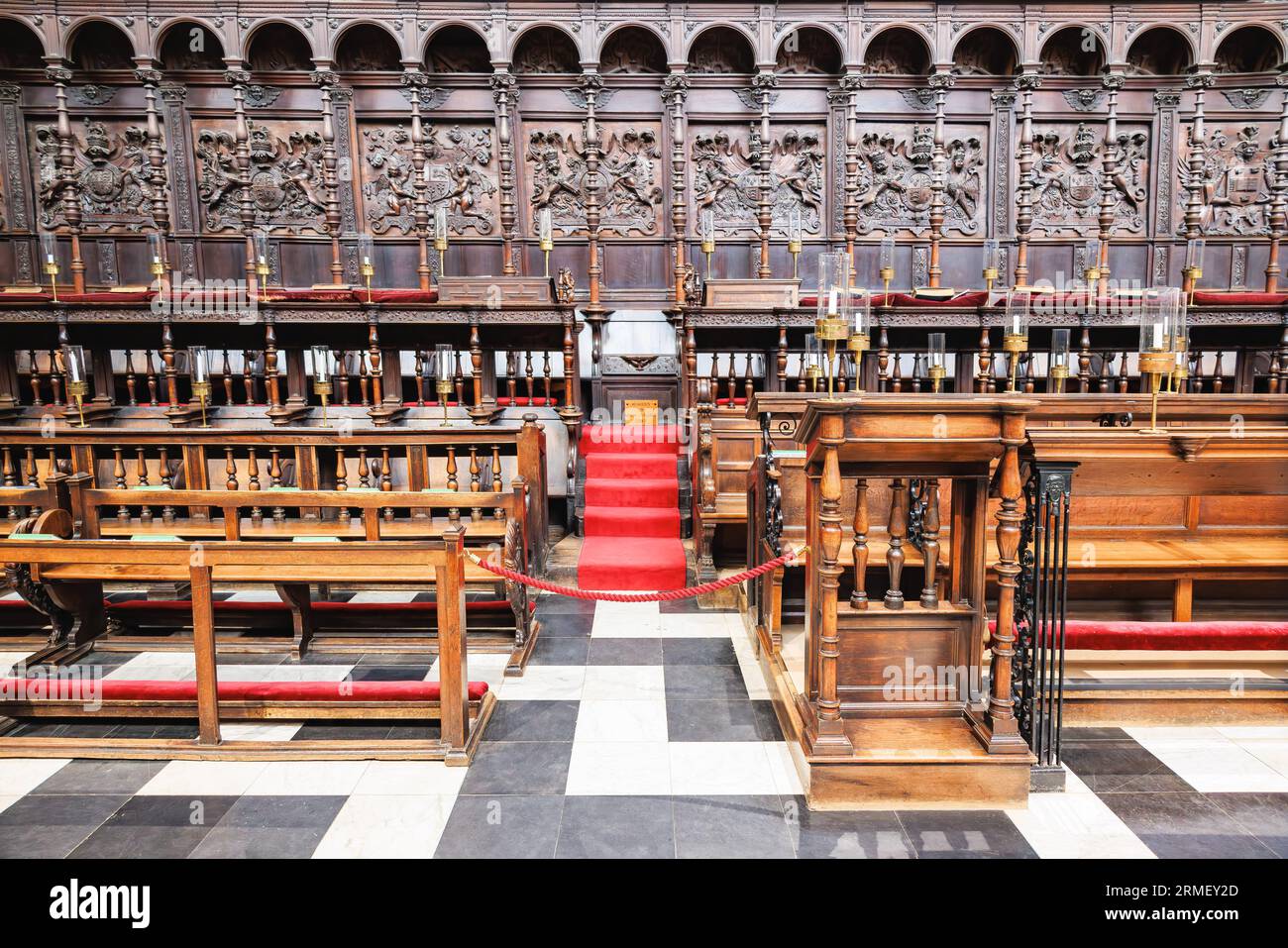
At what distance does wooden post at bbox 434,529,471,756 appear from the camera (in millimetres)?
2855

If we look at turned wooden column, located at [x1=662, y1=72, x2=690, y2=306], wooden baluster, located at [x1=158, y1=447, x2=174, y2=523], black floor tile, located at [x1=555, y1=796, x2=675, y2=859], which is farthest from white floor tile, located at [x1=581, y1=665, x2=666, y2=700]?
turned wooden column, located at [x1=662, y1=72, x2=690, y2=306]

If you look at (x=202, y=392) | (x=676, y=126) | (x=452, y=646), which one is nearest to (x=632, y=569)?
(x=452, y=646)

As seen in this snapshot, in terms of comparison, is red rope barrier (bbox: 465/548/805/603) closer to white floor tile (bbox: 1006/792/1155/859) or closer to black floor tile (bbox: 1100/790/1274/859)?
white floor tile (bbox: 1006/792/1155/859)

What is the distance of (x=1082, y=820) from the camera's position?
249 centimetres

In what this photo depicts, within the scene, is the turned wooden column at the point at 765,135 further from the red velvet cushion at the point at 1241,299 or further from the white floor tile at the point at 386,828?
the white floor tile at the point at 386,828

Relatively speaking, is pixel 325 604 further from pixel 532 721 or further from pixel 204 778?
pixel 532 721

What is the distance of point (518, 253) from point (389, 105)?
6.86 ft

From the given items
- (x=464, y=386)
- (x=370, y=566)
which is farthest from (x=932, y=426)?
(x=464, y=386)

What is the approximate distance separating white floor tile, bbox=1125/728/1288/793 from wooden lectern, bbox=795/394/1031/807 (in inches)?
28.1

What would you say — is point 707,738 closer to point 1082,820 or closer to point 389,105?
point 1082,820

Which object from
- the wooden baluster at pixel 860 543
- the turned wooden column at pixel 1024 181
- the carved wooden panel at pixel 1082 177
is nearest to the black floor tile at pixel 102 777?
the wooden baluster at pixel 860 543

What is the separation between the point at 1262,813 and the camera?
8.34 ft

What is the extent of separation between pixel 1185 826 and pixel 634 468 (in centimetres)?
402

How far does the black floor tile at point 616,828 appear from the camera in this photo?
7.68ft
